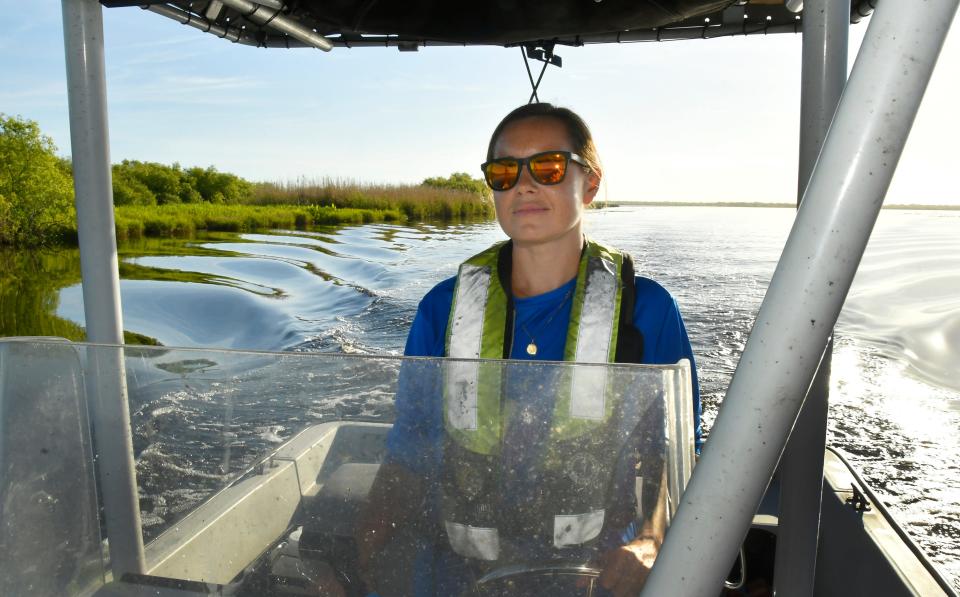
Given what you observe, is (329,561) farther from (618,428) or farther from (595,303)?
(595,303)

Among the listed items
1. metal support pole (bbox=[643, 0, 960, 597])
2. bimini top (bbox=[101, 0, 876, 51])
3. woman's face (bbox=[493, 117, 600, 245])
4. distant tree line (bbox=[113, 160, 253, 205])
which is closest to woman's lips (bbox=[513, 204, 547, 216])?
woman's face (bbox=[493, 117, 600, 245])

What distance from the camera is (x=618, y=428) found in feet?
2.33

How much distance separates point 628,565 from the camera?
667mm

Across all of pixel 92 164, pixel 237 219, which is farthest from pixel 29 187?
pixel 92 164

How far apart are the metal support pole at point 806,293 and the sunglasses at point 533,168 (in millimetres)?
1219

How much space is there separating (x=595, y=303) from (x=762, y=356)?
41.3 inches

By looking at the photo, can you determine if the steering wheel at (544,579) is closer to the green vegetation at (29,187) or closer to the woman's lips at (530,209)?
the woman's lips at (530,209)

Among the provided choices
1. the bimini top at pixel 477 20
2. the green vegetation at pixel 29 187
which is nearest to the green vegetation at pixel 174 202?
the green vegetation at pixel 29 187

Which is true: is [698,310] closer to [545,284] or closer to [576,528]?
[545,284]

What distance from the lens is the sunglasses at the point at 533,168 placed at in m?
1.67

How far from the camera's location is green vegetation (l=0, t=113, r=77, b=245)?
24297 millimetres

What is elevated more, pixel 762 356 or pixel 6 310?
pixel 762 356

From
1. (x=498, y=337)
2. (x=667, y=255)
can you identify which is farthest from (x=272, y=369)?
(x=667, y=255)

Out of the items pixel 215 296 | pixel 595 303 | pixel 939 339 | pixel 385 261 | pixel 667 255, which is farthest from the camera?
pixel 385 261
